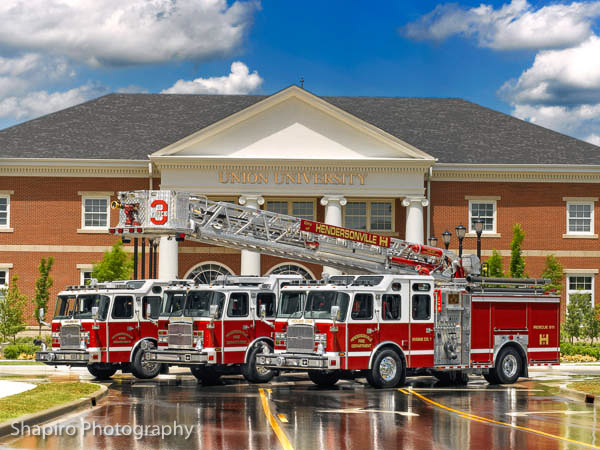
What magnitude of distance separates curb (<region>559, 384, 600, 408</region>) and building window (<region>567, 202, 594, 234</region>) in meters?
23.6

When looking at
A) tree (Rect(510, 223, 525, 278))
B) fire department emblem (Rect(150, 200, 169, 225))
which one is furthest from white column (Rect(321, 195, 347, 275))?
fire department emblem (Rect(150, 200, 169, 225))

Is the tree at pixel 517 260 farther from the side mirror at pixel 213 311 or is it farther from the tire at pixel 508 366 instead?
the side mirror at pixel 213 311

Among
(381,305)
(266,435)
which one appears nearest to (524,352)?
(381,305)

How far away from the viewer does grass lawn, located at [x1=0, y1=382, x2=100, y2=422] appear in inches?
620

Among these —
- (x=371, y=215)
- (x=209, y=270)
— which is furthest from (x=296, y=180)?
(x=209, y=270)

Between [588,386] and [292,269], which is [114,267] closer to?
[292,269]

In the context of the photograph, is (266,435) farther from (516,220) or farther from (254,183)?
(516,220)

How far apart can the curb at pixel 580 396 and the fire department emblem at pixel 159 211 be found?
10379mm

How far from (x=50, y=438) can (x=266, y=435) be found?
3156mm

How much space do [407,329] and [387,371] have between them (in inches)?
44.8

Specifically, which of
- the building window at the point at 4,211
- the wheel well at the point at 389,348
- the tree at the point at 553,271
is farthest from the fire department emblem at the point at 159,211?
the tree at the point at 553,271

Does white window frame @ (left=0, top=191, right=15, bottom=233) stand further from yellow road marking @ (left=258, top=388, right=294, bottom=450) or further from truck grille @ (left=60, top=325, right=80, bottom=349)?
yellow road marking @ (left=258, top=388, right=294, bottom=450)

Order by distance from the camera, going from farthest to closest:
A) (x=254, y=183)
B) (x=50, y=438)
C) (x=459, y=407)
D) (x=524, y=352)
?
(x=254, y=183), (x=524, y=352), (x=459, y=407), (x=50, y=438)

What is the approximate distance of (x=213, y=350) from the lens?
2336 cm
